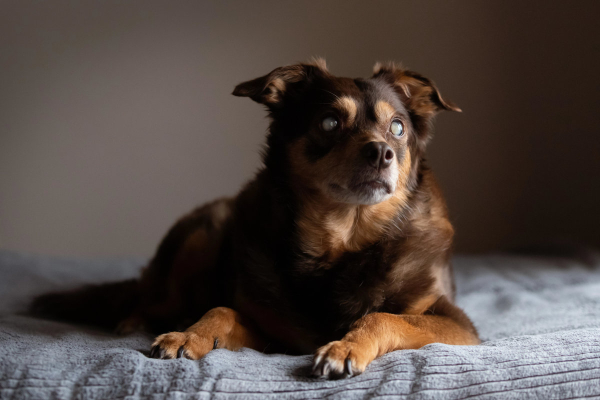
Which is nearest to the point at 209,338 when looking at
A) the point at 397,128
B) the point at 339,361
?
the point at 339,361

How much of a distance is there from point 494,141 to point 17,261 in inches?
152

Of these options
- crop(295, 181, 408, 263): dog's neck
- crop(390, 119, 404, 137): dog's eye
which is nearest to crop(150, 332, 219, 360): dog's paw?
crop(295, 181, 408, 263): dog's neck

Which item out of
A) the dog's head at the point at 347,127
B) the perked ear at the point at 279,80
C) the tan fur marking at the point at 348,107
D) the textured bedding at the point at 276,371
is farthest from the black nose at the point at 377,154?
the textured bedding at the point at 276,371

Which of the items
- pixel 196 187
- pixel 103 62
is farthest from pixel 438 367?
pixel 103 62

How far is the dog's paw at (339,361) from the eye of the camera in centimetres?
144

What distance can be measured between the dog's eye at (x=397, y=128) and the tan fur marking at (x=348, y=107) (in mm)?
189

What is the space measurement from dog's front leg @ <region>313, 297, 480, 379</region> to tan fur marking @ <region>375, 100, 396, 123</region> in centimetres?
73

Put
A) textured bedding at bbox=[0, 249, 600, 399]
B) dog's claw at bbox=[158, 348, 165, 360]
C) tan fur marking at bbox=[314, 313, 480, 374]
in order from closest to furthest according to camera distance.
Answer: textured bedding at bbox=[0, 249, 600, 399] < tan fur marking at bbox=[314, 313, 480, 374] < dog's claw at bbox=[158, 348, 165, 360]

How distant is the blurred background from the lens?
421 centimetres

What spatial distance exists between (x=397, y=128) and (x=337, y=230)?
48 centimetres

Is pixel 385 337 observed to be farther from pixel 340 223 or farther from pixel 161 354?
pixel 161 354

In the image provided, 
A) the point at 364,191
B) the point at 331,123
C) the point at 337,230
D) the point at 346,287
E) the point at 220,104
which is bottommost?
the point at 346,287

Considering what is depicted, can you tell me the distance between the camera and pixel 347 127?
1982mm

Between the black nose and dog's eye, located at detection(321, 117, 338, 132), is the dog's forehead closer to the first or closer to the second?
dog's eye, located at detection(321, 117, 338, 132)
